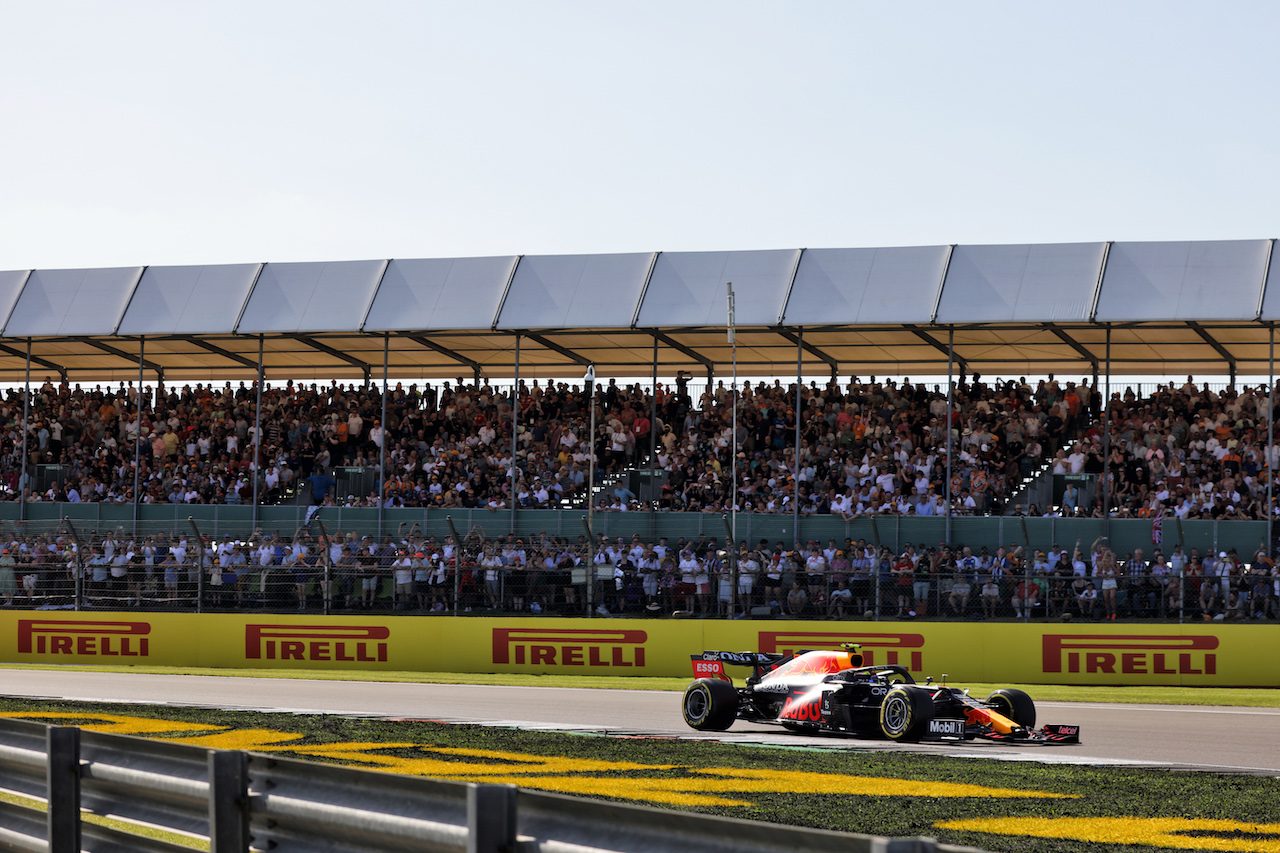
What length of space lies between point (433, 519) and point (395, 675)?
5381 millimetres

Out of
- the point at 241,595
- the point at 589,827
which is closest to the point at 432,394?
the point at 241,595

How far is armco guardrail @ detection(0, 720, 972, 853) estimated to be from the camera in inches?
120

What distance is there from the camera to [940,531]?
24141mm

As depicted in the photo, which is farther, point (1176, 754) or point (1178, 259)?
point (1178, 259)

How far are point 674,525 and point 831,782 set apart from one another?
1606 centimetres

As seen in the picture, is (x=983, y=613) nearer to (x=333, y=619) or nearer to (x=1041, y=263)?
(x=1041, y=263)

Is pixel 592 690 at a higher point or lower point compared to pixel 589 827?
lower

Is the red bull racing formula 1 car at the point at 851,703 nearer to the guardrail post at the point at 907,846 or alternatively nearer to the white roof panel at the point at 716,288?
the guardrail post at the point at 907,846

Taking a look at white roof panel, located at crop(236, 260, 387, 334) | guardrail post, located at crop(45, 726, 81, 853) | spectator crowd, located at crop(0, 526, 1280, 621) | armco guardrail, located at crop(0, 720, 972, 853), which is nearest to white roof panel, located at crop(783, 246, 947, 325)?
spectator crowd, located at crop(0, 526, 1280, 621)

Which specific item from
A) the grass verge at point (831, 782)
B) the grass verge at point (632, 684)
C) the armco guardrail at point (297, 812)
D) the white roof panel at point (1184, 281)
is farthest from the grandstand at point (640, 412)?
the armco guardrail at point (297, 812)

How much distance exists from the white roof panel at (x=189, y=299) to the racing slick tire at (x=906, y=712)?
19.6 meters

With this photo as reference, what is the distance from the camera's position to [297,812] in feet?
13.8

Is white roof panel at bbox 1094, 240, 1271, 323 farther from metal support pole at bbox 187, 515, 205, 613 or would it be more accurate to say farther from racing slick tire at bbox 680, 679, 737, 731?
metal support pole at bbox 187, 515, 205, 613

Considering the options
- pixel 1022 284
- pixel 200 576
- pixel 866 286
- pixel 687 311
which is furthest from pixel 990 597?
pixel 200 576
